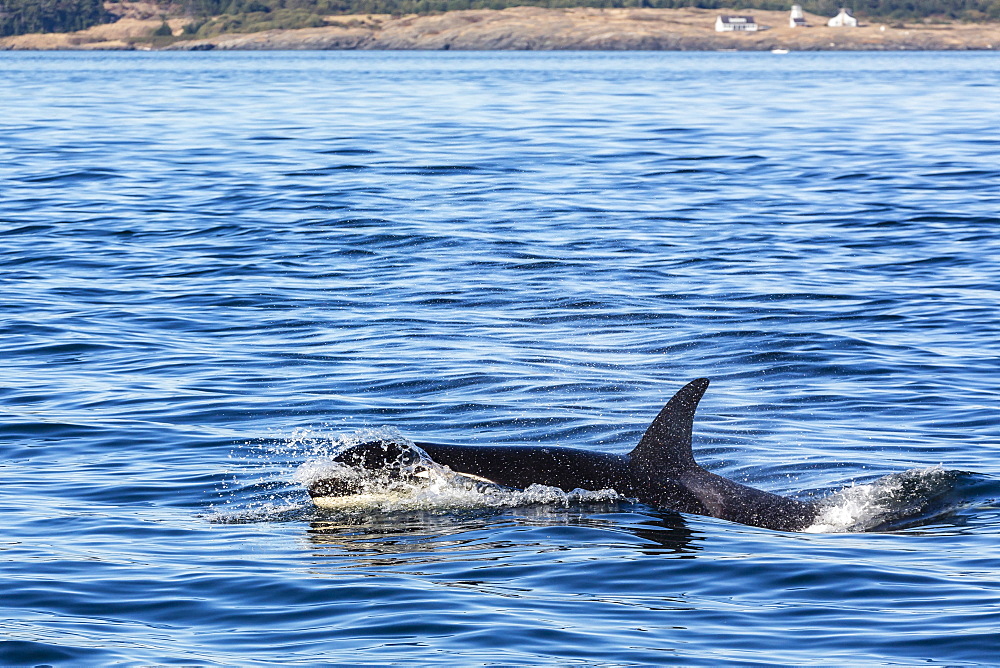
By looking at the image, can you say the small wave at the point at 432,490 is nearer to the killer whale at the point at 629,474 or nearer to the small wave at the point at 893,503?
the killer whale at the point at 629,474

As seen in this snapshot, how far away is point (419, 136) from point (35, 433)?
95.7 feet

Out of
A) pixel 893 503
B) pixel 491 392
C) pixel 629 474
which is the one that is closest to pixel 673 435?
pixel 629 474

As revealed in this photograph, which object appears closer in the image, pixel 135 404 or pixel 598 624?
pixel 598 624

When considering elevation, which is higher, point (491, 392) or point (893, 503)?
point (491, 392)

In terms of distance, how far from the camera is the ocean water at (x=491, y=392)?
339 inches

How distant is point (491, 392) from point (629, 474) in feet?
13.7

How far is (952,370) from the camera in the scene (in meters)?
16.0

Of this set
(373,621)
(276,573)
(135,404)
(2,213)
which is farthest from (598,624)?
(2,213)

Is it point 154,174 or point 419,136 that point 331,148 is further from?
point 154,174

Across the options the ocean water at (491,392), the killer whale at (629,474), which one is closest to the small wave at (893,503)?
the ocean water at (491,392)

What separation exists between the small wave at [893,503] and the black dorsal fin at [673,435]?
1.12 metres

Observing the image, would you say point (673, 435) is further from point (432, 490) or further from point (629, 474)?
point (432, 490)

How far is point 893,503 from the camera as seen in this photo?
11.3m

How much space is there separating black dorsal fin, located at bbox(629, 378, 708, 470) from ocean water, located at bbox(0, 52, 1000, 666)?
455 mm
